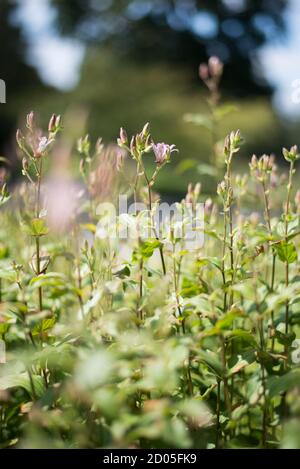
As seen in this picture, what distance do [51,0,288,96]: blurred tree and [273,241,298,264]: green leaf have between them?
18398 millimetres

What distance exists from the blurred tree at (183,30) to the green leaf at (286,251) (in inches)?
724

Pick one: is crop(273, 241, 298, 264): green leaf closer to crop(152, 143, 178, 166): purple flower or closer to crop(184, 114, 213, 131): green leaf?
crop(152, 143, 178, 166): purple flower

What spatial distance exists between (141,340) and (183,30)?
64.5 ft

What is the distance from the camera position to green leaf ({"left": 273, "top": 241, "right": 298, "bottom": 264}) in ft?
4.16

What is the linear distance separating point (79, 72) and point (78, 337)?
19.2m

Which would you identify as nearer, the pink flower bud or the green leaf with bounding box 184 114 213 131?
the pink flower bud

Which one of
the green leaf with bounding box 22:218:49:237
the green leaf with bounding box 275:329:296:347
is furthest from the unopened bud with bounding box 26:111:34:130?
the green leaf with bounding box 275:329:296:347

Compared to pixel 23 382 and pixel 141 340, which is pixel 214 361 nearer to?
pixel 141 340

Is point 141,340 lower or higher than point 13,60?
lower

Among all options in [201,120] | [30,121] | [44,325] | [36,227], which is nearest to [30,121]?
[30,121]

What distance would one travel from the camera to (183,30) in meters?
19.5

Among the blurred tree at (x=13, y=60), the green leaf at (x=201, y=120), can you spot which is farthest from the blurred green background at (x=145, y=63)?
the green leaf at (x=201, y=120)

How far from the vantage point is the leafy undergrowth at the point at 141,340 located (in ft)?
2.94

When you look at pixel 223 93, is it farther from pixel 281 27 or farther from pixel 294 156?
pixel 294 156
